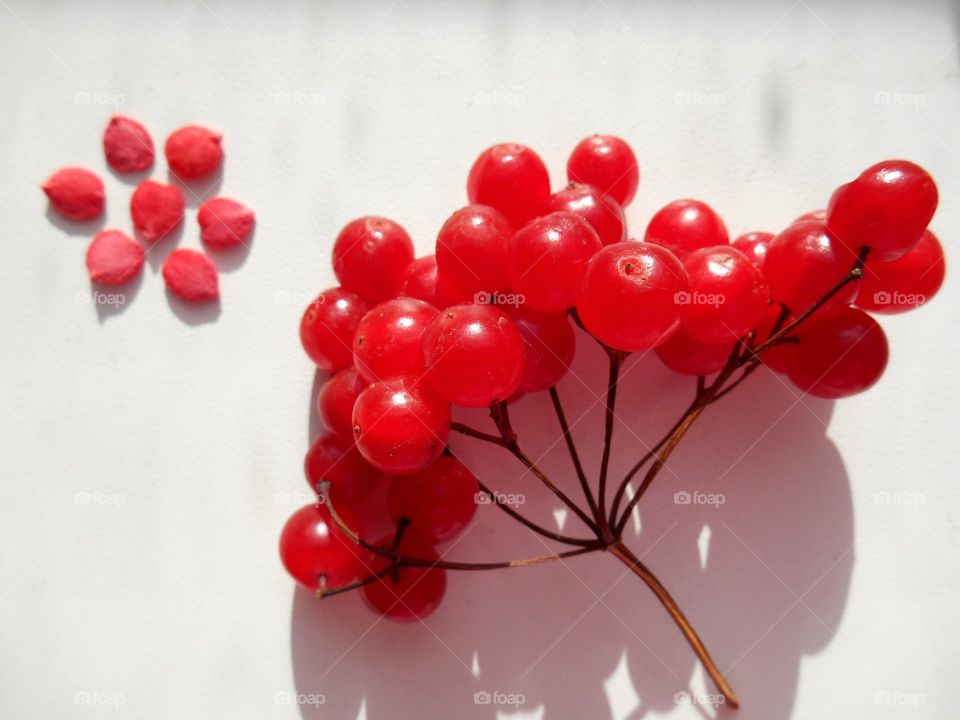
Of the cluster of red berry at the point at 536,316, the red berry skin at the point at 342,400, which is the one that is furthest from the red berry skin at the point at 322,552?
the red berry skin at the point at 342,400

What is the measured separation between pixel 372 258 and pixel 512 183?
0.62 ft

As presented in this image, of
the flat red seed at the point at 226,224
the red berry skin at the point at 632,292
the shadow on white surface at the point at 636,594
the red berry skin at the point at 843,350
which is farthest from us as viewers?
the flat red seed at the point at 226,224

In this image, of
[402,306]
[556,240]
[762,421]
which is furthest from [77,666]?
[762,421]

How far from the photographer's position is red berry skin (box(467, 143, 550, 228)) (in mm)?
823

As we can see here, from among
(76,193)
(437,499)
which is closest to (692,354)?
(437,499)

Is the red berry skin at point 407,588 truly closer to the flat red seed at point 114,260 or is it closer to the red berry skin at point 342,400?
the red berry skin at point 342,400

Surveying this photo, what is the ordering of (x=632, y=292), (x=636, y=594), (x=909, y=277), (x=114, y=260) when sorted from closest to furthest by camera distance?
1. (x=632, y=292)
2. (x=909, y=277)
3. (x=636, y=594)
4. (x=114, y=260)

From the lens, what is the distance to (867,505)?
93cm

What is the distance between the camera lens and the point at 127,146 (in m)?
1.02

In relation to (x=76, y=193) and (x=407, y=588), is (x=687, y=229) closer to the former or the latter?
(x=407, y=588)

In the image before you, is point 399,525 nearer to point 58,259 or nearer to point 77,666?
point 77,666

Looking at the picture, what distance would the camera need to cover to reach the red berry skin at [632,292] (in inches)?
26.0

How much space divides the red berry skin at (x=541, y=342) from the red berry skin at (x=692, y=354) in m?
0.13

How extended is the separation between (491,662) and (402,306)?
489mm
